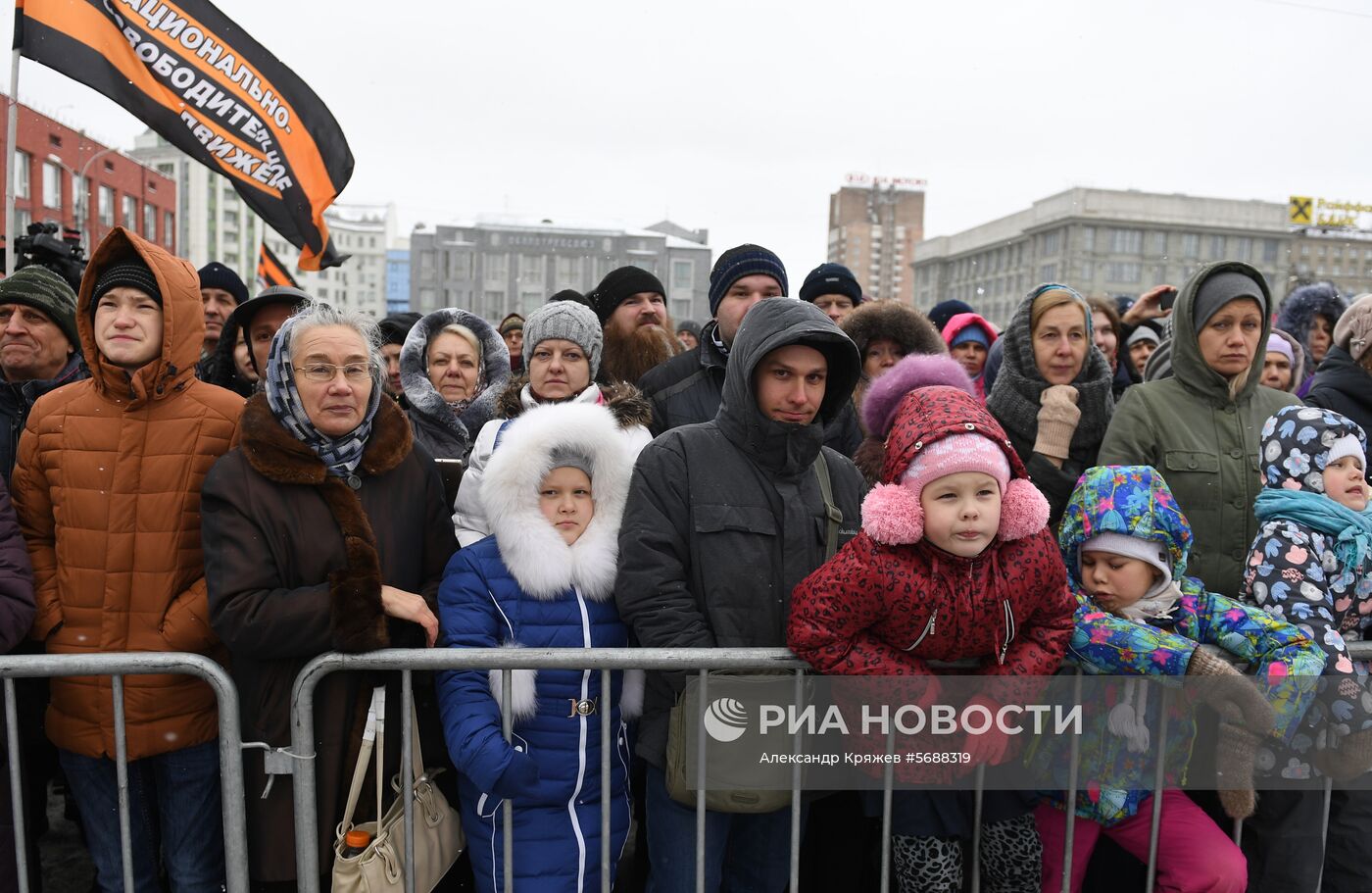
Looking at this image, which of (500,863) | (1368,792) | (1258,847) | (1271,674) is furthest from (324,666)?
(1368,792)

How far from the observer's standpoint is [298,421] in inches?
98.0

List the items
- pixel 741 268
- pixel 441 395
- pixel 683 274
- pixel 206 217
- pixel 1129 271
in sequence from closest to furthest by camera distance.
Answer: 1. pixel 741 268
2. pixel 441 395
3. pixel 206 217
4. pixel 683 274
5. pixel 1129 271

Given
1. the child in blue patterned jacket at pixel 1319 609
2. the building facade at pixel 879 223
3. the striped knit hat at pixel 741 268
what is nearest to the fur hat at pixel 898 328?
the striped knit hat at pixel 741 268

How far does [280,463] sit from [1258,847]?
10.5 ft

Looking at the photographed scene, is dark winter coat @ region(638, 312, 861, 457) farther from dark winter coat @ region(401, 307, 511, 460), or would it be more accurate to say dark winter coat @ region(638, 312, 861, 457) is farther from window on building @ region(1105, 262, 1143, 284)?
window on building @ region(1105, 262, 1143, 284)

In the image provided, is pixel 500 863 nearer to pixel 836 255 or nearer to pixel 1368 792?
pixel 1368 792

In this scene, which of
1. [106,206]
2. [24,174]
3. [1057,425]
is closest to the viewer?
[1057,425]

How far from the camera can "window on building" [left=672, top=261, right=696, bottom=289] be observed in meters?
75.9

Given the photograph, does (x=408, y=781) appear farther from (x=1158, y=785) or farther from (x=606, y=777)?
(x=1158, y=785)

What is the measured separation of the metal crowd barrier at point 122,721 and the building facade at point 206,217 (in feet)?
233

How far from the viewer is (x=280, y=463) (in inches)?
95.1

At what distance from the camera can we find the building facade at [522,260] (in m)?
76.2

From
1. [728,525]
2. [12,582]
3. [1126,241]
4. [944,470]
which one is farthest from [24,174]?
[1126,241]

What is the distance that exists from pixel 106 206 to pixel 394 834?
2387 inches
